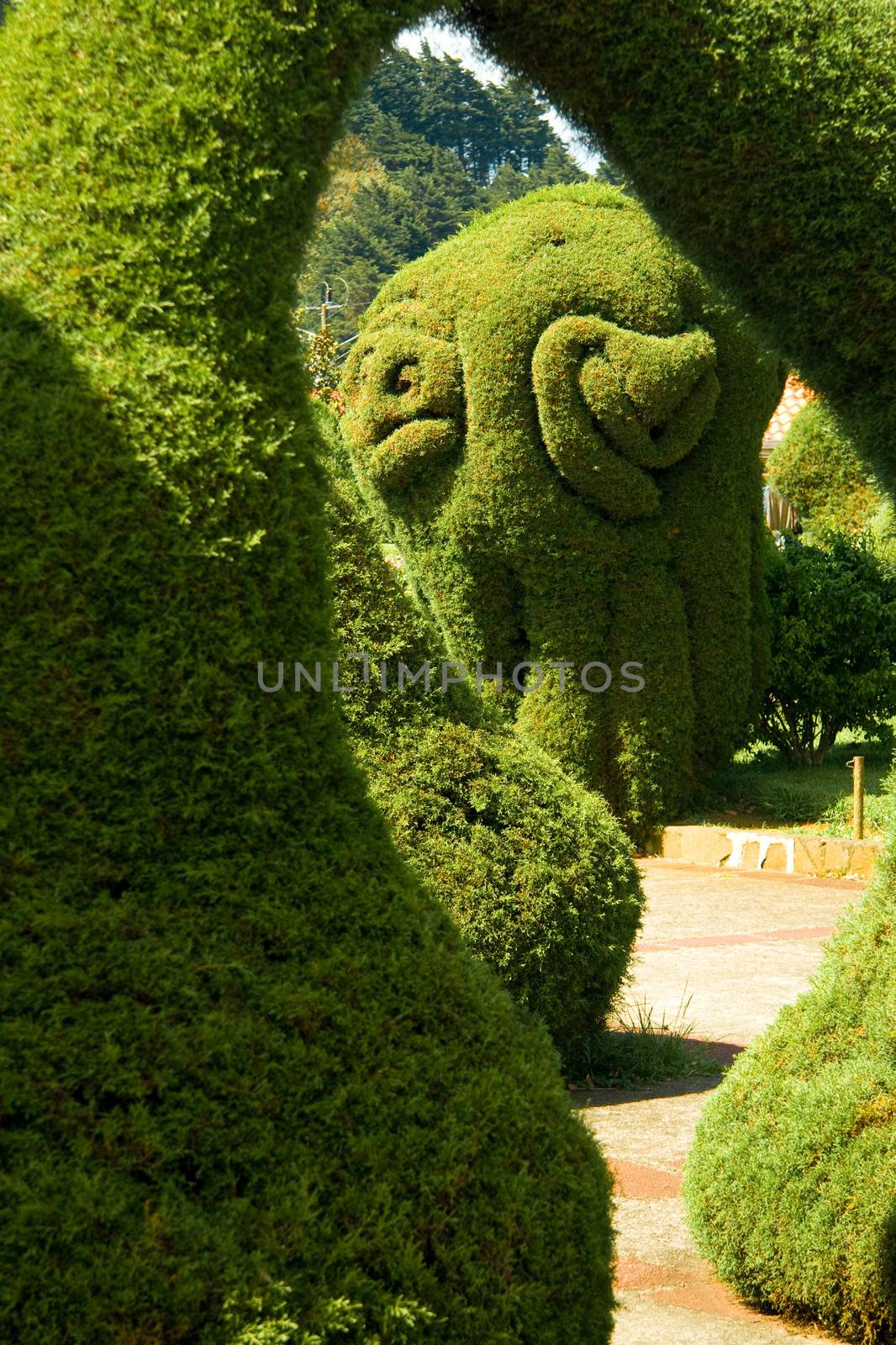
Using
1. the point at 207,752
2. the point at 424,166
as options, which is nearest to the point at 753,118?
the point at 207,752

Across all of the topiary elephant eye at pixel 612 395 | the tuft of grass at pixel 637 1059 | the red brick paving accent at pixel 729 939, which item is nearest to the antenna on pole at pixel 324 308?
the topiary elephant eye at pixel 612 395

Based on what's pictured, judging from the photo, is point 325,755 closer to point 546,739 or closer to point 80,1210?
point 80,1210

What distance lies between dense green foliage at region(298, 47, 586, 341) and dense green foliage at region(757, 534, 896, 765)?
32.3 metres

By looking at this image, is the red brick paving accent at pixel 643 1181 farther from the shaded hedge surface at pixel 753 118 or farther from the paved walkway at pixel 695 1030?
the shaded hedge surface at pixel 753 118

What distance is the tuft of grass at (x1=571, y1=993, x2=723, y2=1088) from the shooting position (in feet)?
16.0

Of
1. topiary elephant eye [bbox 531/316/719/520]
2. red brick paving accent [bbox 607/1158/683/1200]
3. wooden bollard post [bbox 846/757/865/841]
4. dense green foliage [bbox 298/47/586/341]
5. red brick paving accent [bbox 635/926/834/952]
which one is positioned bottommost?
red brick paving accent [bbox 607/1158/683/1200]

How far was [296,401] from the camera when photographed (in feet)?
6.88

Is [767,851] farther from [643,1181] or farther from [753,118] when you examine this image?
[753,118]

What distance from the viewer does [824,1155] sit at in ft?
9.55

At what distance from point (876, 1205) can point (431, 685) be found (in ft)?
7.35

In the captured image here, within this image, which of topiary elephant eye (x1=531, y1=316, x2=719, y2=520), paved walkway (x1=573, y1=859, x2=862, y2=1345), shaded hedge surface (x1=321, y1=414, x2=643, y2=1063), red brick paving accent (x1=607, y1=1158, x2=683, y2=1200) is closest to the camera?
paved walkway (x1=573, y1=859, x2=862, y2=1345)

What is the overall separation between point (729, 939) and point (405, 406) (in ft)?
15.6

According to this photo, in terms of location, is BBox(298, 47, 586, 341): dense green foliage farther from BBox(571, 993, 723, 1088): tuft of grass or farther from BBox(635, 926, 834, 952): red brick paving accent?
BBox(571, 993, 723, 1088): tuft of grass

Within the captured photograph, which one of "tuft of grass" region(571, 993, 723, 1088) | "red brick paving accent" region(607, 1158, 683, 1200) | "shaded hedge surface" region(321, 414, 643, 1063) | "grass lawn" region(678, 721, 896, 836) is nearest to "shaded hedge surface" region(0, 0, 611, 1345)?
"red brick paving accent" region(607, 1158, 683, 1200)
